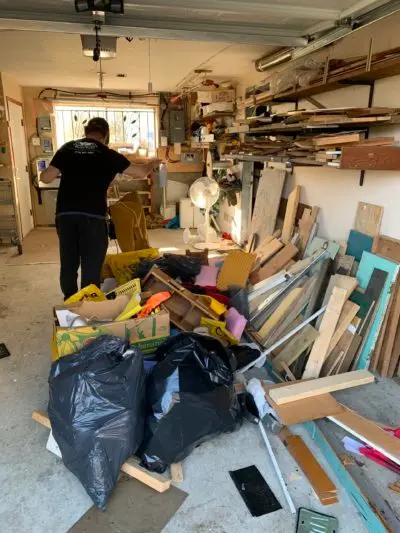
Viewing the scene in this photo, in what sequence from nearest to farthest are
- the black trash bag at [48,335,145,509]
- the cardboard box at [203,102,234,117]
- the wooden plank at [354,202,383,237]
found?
the black trash bag at [48,335,145,509]
the wooden plank at [354,202,383,237]
the cardboard box at [203,102,234,117]

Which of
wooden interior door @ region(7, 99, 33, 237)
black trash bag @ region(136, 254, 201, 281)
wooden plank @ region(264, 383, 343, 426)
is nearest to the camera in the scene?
wooden plank @ region(264, 383, 343, 426)

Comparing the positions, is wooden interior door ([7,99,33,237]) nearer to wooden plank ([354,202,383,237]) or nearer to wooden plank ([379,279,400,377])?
wooden plank ([354,202,383,237])

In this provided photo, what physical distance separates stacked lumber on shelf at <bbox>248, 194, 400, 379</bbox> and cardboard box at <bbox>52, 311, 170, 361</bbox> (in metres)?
0.71

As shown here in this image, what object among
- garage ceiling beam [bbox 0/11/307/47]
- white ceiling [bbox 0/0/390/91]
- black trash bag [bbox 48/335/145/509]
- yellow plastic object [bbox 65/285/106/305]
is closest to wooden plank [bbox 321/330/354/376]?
black trash bag [bbox 48/335/145/509]

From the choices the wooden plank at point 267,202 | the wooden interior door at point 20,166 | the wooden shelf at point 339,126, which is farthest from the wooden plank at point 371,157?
the wooden interior door at point 20,166

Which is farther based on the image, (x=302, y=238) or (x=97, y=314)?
(x=302, y=238)

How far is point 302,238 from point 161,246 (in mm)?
2686

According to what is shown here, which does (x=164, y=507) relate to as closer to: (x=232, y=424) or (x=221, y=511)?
(x=221, y=511)

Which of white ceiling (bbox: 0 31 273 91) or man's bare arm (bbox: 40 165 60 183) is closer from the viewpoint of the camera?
man's bare arm (bbox: 40 165 60 183)

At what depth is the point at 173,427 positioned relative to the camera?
1.68 metres

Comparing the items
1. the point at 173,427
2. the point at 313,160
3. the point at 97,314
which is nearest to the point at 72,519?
the point at 173,427

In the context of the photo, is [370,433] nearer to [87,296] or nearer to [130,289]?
[130,289]

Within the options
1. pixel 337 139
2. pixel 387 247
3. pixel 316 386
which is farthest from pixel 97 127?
pixel 316 386

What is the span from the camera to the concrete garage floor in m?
1.49
